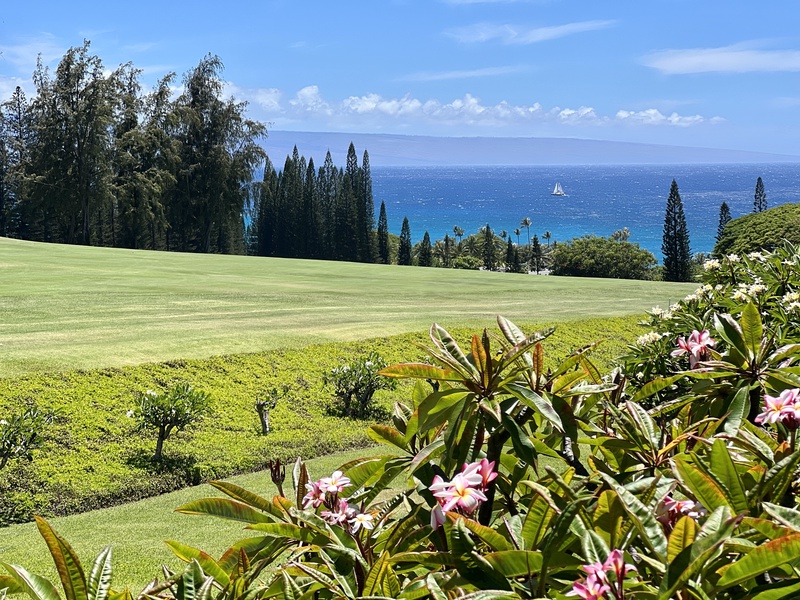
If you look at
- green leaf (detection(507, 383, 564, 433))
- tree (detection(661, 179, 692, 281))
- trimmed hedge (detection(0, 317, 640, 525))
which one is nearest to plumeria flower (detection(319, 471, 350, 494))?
green leaf (detection(507, 383, 564, 433))

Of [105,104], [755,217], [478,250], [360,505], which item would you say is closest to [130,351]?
[360,505]

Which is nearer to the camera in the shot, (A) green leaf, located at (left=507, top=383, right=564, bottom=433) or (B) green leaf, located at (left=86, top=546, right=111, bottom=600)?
(B) green leaf, located at (left=86, top=546, right=111, bottom=600)

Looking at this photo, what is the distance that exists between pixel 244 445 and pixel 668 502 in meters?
6.85

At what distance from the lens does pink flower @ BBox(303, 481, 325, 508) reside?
1644 mm

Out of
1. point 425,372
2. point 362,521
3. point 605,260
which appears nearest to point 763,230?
point 425,372

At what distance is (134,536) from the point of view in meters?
5.49

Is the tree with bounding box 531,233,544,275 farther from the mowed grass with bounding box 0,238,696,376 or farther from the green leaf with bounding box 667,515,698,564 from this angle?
the green leaf with bounding box 667,515,698,564

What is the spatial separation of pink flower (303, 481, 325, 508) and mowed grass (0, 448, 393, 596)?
3.14 metres

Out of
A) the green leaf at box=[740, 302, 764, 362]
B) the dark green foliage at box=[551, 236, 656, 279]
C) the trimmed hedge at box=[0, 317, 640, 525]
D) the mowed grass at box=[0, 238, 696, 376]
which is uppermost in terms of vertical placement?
the dark green foliage at box=[551, 236, 656, 279]

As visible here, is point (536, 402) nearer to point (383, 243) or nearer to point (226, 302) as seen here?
point (226, 302)

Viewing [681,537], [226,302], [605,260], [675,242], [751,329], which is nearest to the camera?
[681,537]

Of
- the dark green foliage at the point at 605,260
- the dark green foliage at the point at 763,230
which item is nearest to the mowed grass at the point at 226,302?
the dark green foliage at the point at 763,230

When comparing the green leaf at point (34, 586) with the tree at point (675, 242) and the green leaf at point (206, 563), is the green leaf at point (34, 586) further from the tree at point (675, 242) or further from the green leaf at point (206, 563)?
the tree at point (675, 242)

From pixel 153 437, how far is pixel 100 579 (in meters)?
6.75
